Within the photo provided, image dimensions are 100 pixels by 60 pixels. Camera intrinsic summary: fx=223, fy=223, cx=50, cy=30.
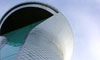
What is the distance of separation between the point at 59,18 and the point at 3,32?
574cm

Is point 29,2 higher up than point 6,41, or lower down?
higher up

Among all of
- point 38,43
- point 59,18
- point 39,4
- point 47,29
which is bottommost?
point 38,43

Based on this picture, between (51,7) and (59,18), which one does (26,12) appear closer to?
(51,7)

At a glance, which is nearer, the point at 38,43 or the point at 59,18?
the point at 38,43

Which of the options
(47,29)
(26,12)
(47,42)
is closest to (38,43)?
(47,42)

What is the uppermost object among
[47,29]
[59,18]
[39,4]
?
[39,4]

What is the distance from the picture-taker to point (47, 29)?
45.7 ft

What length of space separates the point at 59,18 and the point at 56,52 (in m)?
3.56

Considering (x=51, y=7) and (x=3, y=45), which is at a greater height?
(x=51, y=7)

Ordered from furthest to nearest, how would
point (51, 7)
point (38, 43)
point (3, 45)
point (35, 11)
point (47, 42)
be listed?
point (35, 11) < point (51, 7) < point (3, 45) < point (47, 42) < point (38, 43)

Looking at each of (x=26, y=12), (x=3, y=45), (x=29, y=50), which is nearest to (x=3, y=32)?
(x=26, y=12)

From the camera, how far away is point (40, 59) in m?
11.0

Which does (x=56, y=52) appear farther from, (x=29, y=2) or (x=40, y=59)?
(x=29, y=2)

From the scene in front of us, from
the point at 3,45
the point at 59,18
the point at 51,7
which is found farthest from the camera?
the point at 51,7
